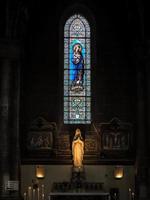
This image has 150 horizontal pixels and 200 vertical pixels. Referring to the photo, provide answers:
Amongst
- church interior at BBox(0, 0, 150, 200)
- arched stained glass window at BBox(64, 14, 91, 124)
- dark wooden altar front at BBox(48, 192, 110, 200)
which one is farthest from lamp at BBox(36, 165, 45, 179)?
dark wooden altar front at BBox(48, 192, 110, 200)

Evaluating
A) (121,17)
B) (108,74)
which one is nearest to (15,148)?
(108,74)

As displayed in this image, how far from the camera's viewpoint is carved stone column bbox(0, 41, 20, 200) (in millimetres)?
21797

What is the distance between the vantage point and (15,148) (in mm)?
22328

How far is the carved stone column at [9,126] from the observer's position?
21.8 meters

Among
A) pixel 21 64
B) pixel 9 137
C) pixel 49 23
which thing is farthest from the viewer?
pixel 49 23

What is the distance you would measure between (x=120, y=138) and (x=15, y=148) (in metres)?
5.14

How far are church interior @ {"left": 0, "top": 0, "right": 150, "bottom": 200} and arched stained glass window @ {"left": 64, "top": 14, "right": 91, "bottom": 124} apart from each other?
0.05 metres

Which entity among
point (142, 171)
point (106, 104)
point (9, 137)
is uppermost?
point (106, 104)

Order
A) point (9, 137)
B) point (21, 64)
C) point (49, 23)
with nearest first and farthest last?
1. point (9, 137)
2. point (21, 64)
3. point (49, 23)

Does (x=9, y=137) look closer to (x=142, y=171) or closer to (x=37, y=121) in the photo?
(x=37, y=121)

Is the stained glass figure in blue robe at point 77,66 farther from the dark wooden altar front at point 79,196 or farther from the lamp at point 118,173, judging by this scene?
the dark wooden altar front at point 79,196

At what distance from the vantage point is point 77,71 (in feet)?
84.5

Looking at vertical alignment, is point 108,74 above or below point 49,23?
below

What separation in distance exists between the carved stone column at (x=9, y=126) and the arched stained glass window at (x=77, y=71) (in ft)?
11.1
